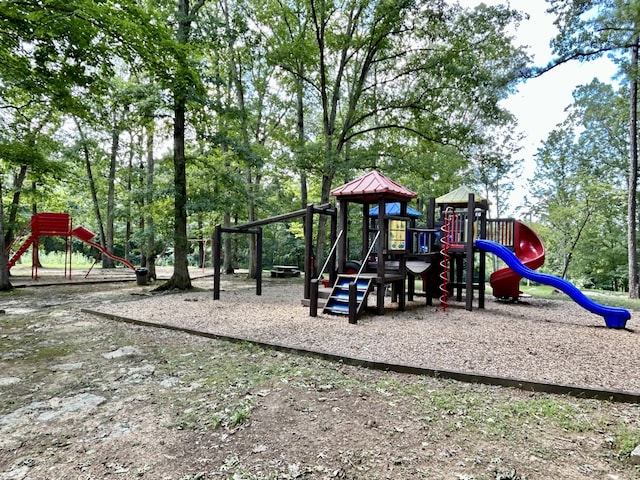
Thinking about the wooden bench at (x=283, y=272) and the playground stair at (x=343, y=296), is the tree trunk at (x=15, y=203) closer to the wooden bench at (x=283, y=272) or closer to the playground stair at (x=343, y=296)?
the wooden bench at (x=283, y=272)

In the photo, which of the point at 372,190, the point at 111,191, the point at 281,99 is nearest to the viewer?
the point at 372,190

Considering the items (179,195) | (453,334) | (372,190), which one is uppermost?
(179,195)

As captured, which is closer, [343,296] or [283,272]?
[343,296]

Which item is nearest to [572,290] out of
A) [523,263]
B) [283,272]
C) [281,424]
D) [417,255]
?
[523,263]

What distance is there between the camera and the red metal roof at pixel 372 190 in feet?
23.4

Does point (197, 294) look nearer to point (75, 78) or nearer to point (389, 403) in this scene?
point (75, 78)

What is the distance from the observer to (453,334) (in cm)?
550

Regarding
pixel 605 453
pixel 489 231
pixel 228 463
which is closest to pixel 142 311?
pixel 228 463

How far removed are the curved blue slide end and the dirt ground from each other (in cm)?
414

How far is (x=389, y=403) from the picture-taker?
301cm

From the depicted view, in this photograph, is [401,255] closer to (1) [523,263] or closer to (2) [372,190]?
(2) [372,190]

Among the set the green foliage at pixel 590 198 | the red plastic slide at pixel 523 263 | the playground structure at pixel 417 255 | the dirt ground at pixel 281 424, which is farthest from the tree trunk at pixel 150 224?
the green foliage at pixel 590 198

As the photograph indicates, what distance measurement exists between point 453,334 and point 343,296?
2.35 meters

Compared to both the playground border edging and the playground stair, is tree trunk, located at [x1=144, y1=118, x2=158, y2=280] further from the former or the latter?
the playground border edging
